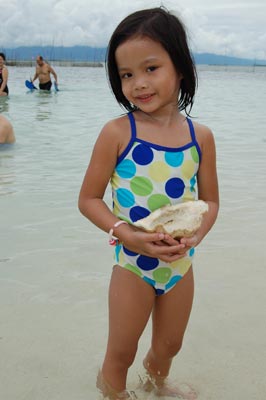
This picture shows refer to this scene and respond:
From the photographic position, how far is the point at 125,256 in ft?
6.55

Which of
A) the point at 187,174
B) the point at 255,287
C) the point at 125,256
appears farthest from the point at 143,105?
the point at 255,287

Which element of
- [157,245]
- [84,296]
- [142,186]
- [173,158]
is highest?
[173,158]

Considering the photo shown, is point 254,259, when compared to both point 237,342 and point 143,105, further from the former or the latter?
point 143,105

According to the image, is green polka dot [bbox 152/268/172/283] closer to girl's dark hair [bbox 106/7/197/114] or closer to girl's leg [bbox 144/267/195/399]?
girl's leg [bbox 144/267/195/399]

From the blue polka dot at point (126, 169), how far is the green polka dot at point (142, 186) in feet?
0.08

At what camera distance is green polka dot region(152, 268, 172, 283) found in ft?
6.52

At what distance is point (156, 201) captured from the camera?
1940 millimetres

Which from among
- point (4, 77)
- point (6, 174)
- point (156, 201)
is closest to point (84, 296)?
point (156, 201)

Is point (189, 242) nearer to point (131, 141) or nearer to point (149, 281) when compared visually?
point (149, 281)

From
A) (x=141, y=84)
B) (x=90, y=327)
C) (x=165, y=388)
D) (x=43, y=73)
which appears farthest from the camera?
(x=43, y=73)

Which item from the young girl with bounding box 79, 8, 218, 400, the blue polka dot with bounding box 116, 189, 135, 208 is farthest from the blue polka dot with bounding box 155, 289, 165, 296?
the blue polka dot with bounding box 116, 189, 135, 208

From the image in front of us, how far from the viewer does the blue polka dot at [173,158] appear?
1.94 meters

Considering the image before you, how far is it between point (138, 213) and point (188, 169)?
249 millimetres

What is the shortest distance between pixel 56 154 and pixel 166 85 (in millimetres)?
5533
